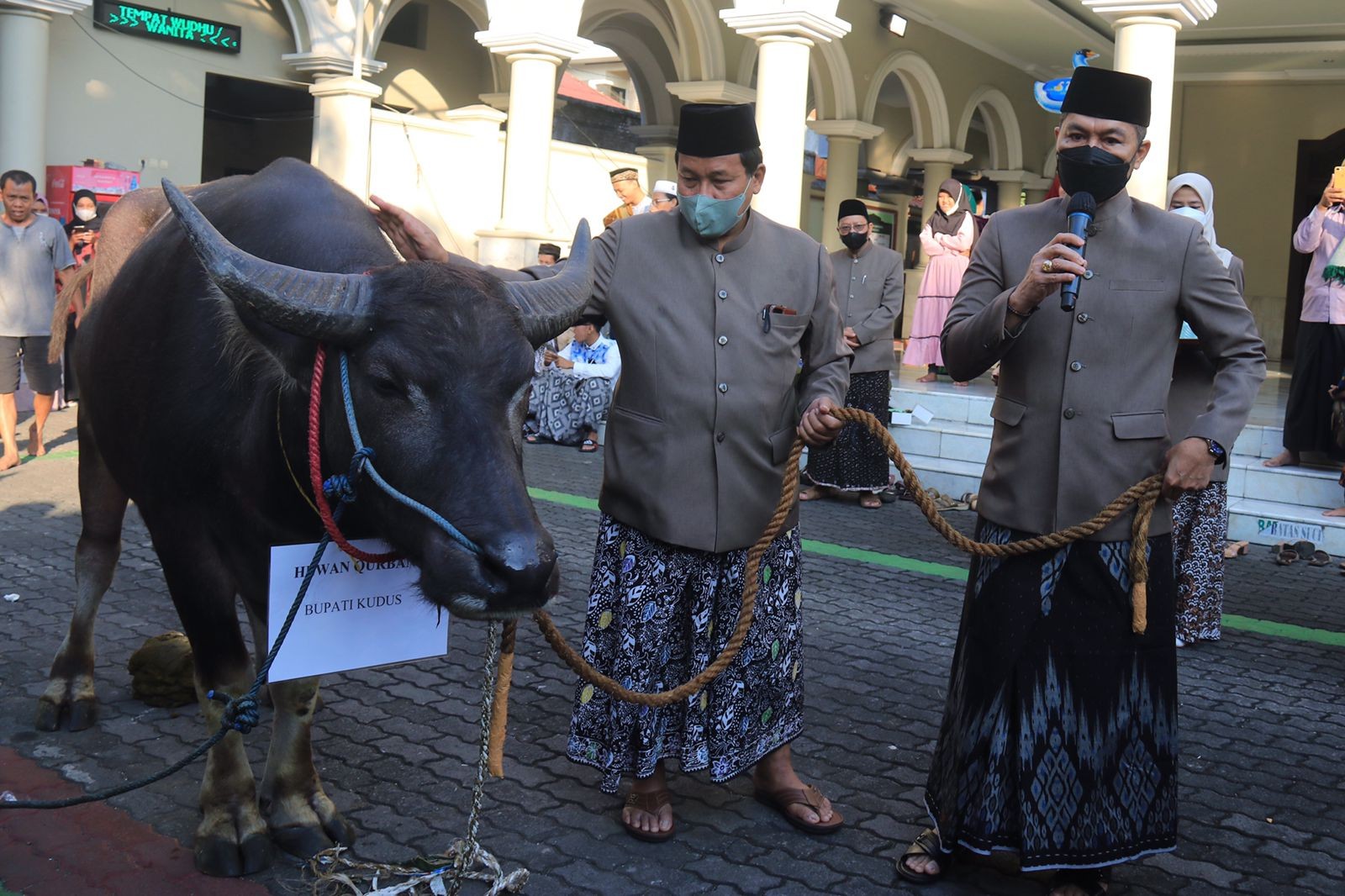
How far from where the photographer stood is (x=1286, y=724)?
515 cm

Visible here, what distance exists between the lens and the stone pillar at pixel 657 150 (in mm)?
20516

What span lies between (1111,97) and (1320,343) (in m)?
7.34

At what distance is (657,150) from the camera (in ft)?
67.7

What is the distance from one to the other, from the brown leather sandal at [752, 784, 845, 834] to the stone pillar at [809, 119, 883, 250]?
16092mm

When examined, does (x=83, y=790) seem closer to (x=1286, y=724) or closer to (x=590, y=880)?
(x=590, y=880)

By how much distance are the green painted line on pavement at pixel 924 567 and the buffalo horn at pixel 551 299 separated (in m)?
3.77

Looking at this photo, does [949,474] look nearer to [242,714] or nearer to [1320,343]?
[1320,343]

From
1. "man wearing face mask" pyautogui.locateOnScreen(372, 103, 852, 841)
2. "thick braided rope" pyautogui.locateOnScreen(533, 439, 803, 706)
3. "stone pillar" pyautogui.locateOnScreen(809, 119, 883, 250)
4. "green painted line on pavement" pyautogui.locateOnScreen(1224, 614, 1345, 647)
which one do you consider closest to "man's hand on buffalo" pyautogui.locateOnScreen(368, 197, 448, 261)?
"man wearing face mask" pyautogui.locateOnScreen(372, 103, 852, 841)

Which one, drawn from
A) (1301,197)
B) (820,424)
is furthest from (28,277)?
(1301,197)

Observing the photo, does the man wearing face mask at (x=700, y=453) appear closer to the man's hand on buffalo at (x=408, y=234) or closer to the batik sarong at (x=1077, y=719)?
the man's hand on buffalo at (x=408, y=234)

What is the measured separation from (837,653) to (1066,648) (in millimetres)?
2491

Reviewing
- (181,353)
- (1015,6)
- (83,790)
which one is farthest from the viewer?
(1015,6)

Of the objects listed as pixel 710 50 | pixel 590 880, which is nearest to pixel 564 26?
pixel 710 50

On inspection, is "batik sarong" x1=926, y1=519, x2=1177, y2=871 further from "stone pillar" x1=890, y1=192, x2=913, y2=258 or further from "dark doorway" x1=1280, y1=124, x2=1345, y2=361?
"stone pillar" x1=890, y1=192, x2=913, y2=258
